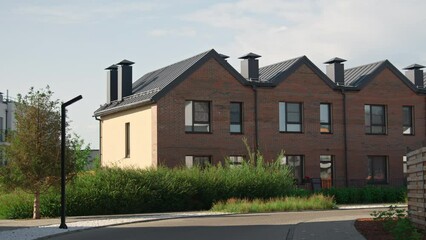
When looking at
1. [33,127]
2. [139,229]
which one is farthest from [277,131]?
[139,229]

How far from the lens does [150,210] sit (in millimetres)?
32469

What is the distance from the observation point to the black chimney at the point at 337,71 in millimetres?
45531

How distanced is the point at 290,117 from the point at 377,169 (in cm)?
641

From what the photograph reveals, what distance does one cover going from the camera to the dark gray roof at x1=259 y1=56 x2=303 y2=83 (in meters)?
43.0

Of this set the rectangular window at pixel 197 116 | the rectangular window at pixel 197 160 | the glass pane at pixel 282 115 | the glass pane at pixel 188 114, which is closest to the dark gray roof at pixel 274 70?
the glass pane at pixel 282 115

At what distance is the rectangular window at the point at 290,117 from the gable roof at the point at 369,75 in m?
3.90

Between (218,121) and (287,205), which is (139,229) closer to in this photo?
(287,205)

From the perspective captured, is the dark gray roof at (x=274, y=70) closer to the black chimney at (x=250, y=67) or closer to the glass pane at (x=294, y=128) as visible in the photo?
the black chimney at (x=250, y=67)

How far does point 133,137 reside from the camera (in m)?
42.0

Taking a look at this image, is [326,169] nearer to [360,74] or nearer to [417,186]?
[360,74]

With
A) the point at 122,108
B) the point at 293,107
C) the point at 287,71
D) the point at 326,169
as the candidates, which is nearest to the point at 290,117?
the point at 293,107

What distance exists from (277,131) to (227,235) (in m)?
23.1

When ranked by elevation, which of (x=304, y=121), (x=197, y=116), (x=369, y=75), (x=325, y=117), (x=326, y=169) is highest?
(x=369, y=75)

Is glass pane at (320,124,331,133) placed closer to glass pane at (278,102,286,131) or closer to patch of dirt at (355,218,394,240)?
glass pane at (278,102,286,131)
